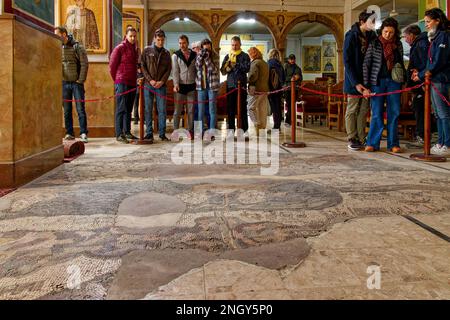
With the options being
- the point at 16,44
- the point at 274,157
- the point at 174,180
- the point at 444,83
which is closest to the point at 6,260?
the point at 174,180

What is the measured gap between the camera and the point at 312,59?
24984 mm

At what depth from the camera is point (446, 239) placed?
2.52 meters

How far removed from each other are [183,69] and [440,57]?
4113 millimetres

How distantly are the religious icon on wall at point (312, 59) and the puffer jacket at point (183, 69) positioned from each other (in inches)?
695

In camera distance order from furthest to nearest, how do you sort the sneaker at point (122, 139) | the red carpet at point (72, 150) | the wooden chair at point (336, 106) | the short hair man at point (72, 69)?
1. the wooden chair at point (336, 106)
2. the sneaker at point (122, 139)
3. the short hair man at point (72, 69)
4. the red carpet at point (72, 150)

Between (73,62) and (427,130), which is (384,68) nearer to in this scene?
(427,130)

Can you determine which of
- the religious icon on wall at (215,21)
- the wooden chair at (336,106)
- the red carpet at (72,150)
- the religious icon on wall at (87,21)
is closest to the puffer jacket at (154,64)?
the religious icon on wall at (87,21)

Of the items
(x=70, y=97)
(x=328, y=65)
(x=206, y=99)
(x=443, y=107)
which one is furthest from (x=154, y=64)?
(x=328, y=65)

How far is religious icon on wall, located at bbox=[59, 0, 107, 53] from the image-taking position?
873cm

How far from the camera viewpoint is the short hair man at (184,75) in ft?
26.4

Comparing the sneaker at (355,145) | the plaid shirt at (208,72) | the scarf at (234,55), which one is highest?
the scarf at (234,55)

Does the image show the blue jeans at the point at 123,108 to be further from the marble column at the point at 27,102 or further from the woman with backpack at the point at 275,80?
the woman with backpack at the point at 275,80

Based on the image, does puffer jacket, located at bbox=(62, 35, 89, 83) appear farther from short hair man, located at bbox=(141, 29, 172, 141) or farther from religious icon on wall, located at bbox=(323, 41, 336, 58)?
religious icon on wall, located at bbox=(323, 41, 336, 58)

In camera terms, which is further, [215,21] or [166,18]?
[215,21]
